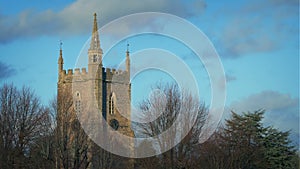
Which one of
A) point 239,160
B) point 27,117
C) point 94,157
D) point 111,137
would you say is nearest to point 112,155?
point 94,157

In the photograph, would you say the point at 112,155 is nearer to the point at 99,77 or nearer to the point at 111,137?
the point at 111,137

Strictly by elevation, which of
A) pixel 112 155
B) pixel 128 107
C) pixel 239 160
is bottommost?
pixel 239 160

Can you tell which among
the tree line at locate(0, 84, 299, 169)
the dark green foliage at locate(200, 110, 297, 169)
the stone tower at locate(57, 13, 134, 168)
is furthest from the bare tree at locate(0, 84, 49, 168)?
the stone tower at locate(57, 13, 134, 168)

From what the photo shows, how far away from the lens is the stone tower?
79750 mm

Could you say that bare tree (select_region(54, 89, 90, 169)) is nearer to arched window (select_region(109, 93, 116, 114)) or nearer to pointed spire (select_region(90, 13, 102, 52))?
pointed spire (select_region(90, 13, 102, 52))

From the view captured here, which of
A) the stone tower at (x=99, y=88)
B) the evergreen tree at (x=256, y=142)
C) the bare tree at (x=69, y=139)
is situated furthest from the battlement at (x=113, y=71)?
the evergreen tree at (x=256, y=142)

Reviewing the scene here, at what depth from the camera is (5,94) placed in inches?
2052

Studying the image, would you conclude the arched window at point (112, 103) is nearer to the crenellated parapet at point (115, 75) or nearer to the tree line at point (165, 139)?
the crenellated parapet at point (115, 75)

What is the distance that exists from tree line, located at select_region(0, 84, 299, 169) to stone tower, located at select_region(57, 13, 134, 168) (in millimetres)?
22639

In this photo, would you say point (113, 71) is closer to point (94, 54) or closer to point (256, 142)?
point (94, 54)

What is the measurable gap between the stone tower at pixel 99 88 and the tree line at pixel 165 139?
22.6 meters

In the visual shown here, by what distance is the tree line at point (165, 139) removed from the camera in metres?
47.0

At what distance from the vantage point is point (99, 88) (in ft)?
263

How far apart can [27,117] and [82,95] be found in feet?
95.5
